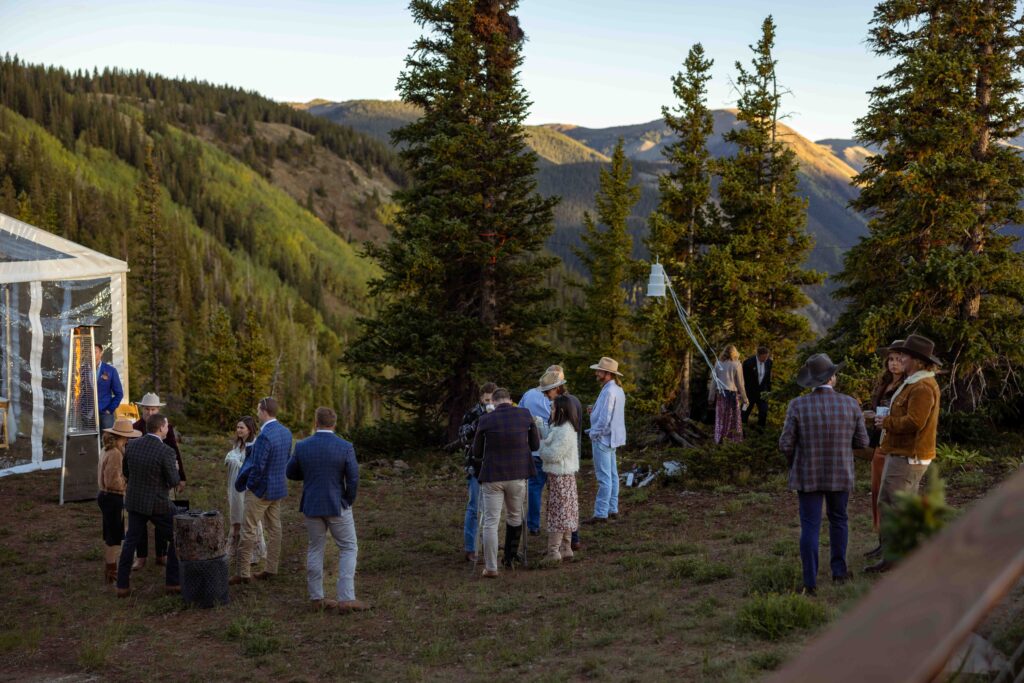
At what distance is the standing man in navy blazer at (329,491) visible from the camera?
859 centimetres

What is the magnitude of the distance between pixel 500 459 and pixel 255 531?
3.05 m

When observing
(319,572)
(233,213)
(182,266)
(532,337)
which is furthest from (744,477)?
(233,213)

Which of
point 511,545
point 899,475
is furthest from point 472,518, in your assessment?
point 899,475

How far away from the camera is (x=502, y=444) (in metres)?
9.74

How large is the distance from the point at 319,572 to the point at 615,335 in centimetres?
3048

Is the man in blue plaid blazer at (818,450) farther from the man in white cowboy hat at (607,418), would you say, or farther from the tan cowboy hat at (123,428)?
the tan cowboy hat at (123,428)

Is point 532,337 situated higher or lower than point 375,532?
higher

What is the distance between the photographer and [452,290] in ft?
75.9

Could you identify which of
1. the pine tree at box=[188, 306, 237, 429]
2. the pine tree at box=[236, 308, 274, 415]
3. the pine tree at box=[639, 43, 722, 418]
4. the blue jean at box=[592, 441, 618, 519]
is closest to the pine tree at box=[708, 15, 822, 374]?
the pine tree at box=[639, 43, 722, 418]

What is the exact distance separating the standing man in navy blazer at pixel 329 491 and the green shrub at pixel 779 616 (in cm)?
396

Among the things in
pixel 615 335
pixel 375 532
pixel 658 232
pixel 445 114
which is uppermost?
pixel 445 114

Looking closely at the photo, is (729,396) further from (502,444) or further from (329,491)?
(329,491)

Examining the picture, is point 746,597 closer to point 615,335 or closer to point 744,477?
point 744,477

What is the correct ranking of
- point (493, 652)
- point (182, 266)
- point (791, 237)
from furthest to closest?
point (182, 266) → point (791, 237) → point (493, 652)
